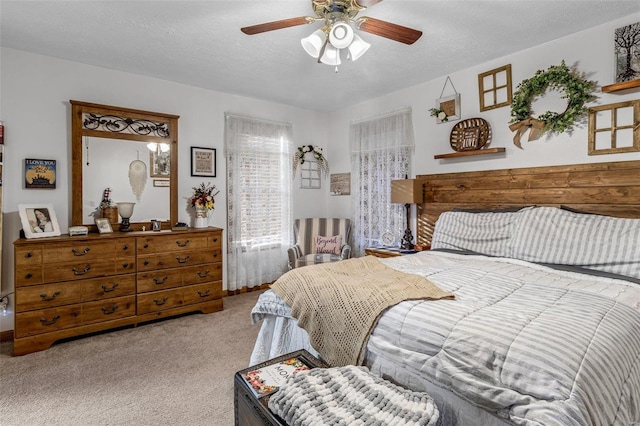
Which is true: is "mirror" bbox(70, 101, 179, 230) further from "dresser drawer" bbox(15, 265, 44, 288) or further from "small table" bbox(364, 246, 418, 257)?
"small table" bbox(364, 246, 418, 257)

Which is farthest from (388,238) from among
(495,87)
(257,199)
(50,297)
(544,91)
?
(50,297)

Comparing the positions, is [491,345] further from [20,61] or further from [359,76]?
[20,61]

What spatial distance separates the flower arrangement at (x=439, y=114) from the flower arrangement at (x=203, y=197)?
2.68 metres

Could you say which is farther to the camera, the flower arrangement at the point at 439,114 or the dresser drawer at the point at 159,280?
the flower arrangement at the point at 439,114

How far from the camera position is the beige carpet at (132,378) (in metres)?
1.86

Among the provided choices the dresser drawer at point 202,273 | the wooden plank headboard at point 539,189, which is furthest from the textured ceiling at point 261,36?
the dresser drawer at point 202,273

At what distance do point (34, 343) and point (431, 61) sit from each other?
4.21 m

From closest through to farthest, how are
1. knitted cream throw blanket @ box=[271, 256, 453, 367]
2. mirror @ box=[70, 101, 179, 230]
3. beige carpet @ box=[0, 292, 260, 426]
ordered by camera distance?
knitted cream throw blanket @ box=[271, 256, 453, 367], beige carpet @ box=[0, 292, 260, 426], mirror @ box=[70, 101, 179, 230]

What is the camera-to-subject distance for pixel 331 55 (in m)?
2.22

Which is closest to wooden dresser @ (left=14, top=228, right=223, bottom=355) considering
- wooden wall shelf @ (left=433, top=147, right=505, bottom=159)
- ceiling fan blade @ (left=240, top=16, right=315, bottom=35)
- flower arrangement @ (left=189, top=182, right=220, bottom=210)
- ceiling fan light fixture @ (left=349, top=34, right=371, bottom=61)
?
flower arrangement @ (left=189, top=182, right=220, bottom=210)

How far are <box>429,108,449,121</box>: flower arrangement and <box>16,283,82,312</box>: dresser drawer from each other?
3807 millimetres

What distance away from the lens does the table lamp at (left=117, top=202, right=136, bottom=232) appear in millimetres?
3258

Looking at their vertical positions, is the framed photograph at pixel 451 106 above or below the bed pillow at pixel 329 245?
above

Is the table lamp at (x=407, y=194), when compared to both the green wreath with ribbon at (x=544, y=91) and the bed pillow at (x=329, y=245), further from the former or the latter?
the green wreath with ribbon at (x=544, y=91)
